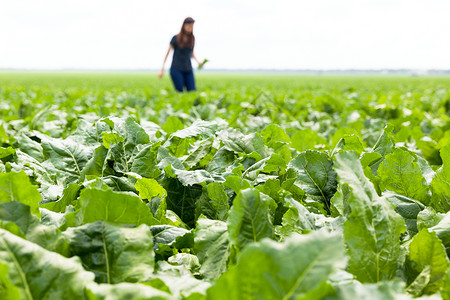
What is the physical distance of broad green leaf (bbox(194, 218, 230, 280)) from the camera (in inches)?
43.9

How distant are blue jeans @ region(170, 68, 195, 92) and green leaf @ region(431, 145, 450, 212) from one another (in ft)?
31.3

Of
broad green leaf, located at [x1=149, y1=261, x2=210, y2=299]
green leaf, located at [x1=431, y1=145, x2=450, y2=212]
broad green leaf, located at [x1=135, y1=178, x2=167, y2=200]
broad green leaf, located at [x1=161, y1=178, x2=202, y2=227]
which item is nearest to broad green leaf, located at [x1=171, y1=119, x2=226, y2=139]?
broad green leaf, located at [x1=161, y1=178, x2=202, y2=227]

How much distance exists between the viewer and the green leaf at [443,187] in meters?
1.45

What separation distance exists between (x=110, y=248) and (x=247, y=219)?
0.36 metres

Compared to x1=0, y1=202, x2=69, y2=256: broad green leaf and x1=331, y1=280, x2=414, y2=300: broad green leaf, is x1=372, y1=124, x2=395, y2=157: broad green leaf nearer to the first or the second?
x1=331, y1=280, x2=414, y2=300: broad green leaf

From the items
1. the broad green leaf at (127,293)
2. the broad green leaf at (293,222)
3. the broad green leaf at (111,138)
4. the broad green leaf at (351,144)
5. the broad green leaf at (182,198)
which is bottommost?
the broad green leaf at (182,198)

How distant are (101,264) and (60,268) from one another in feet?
0.49

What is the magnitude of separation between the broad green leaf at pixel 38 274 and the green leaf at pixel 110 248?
4.9 inches

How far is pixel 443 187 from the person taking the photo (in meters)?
1.45

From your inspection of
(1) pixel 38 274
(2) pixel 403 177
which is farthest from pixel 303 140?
(1) pixel 38 274
